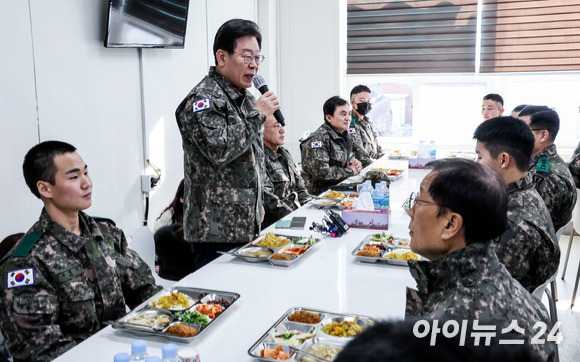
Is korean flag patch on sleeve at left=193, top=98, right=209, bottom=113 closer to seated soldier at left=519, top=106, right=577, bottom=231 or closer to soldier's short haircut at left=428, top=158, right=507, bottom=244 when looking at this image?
soldier's short haircut at left=428, top=158, right=507, bottom=244

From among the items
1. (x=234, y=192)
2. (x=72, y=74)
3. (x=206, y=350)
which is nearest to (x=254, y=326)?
(x=206, y=350)

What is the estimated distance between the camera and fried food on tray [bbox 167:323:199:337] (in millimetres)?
1510

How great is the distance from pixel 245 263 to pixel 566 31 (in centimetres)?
494

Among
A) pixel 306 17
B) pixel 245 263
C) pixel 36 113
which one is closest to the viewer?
pixel 245 263

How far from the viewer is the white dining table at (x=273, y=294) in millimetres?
1498

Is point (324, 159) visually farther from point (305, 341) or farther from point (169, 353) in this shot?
point (169, 353)

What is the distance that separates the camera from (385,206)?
115 inches

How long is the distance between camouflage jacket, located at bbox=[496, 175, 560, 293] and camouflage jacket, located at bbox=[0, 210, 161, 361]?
1355mm

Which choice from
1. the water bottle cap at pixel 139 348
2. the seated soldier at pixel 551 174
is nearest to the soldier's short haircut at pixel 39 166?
the water bottle cap at pixel 139 348

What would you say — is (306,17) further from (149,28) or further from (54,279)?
(54,279)

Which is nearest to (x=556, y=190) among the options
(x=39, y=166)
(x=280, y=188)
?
(x=280, y=188)

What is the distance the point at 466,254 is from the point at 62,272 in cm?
127

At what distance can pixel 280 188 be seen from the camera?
138 inches

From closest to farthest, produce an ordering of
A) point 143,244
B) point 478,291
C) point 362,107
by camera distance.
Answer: point 478,291 < point 143,244 < point 362,107
